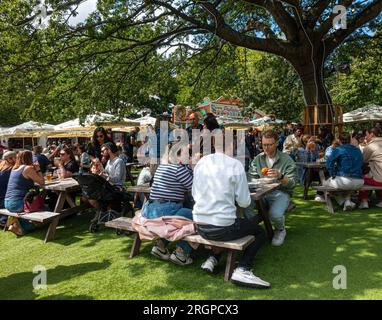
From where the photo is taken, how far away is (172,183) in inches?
161

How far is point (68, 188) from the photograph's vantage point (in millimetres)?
6016

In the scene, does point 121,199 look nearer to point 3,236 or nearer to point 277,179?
point 3,236

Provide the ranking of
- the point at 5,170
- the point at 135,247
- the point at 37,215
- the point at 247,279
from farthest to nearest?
the point at 5,170, the point at 37,215, the point at 135,247, the point at 247,279

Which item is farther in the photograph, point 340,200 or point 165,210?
point 340,200

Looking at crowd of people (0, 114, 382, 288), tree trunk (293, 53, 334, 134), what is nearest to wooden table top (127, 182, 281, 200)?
crowd of people (0, 114, 382, 288)

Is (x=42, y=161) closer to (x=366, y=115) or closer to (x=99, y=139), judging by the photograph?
(x=99, y=139)

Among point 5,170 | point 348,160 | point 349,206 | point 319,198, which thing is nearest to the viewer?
point 5,170

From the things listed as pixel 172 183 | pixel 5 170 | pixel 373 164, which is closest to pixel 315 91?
pixel 373 164

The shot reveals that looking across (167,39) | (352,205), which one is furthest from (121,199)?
(167,39)

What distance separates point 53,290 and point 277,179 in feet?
10.5

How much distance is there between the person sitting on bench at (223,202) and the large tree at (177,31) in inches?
214

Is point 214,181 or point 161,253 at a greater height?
point 214,181

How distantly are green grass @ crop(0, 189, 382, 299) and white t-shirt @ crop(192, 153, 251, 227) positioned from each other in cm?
76

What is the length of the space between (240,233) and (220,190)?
1.81 feet
